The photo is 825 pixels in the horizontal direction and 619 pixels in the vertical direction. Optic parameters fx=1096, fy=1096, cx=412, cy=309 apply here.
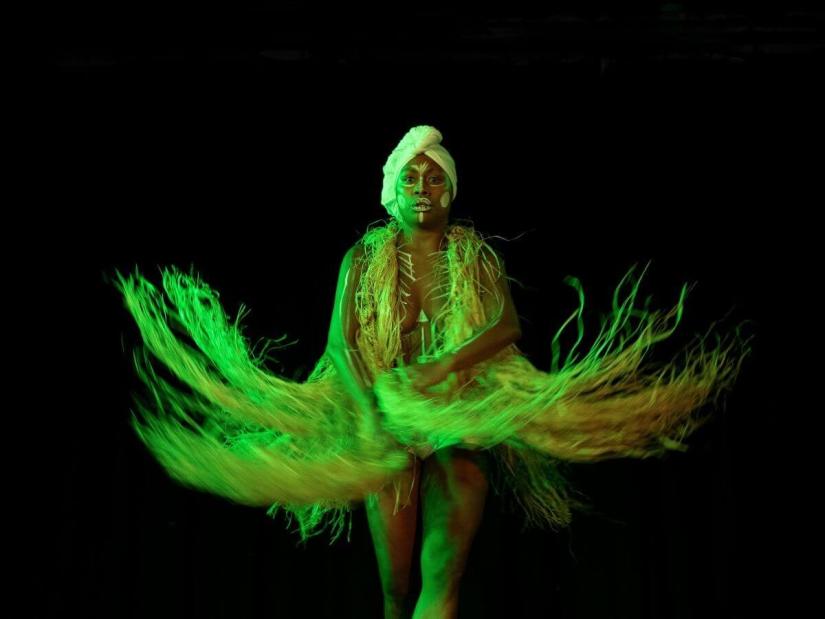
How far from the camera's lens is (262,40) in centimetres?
323

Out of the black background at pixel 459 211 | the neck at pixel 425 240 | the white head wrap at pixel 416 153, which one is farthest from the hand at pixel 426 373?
the black background at pixel 459 211

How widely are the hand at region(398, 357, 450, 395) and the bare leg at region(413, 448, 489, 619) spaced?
0.49ft

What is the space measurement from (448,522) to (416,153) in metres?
0.87

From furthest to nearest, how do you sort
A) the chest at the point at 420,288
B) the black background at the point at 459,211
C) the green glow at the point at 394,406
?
the black background at the point at 459,211 < the chest at the point at 420,288 < the green glow at the point at 394,406

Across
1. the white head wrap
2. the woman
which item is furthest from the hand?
the white head wrap

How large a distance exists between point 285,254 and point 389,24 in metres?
0.75

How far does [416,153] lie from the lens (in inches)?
103

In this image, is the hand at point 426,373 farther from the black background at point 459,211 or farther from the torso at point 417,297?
the black background at point 459,211

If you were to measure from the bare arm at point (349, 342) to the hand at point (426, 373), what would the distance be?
11cm

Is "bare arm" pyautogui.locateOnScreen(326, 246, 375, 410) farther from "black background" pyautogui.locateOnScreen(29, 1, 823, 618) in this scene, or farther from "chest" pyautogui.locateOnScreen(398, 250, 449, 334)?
"black background" pyautogui.locateOnScreen(29, 1, 823, 618)

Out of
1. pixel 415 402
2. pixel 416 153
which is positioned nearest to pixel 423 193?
pixel 416 153

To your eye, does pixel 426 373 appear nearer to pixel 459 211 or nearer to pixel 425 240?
pixel 425 240

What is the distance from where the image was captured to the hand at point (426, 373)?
93.3 inches

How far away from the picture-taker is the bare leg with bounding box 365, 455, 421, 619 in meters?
2.46
